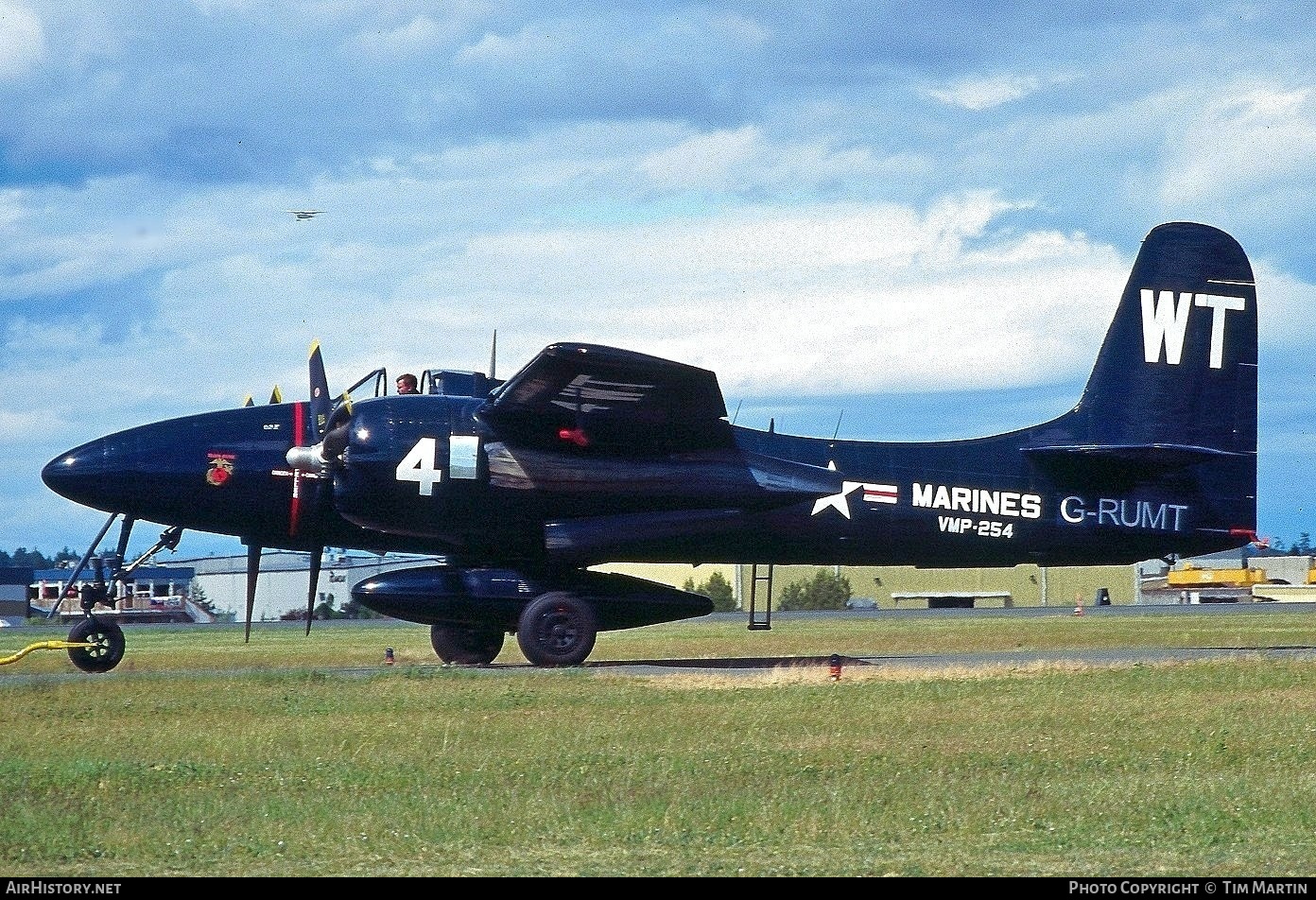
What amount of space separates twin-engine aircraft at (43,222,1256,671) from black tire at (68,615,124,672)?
1.3 inches

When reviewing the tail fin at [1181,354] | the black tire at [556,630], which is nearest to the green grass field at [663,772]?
the black tire at [556,630]

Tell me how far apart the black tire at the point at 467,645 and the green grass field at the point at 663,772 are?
7.03 feet

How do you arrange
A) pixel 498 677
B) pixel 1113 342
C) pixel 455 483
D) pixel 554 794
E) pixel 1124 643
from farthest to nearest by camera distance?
pixel 1124 643 → pixel 1113 342 → pixel 455 483 → pixel 498 677 → pixel 554 794

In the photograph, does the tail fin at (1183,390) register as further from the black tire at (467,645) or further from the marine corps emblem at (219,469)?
the marine corps emblem at (219,469)

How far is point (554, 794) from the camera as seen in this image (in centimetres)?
1199

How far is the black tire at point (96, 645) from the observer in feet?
76.0

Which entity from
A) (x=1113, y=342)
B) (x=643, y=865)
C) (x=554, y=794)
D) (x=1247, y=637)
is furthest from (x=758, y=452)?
(x=1247, y=637)

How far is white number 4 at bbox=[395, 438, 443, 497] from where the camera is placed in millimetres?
22016

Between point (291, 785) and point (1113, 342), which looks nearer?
point (291, 785)

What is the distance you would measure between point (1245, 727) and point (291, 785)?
10.0 m

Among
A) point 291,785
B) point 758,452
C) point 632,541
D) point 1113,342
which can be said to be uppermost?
point 1113,342

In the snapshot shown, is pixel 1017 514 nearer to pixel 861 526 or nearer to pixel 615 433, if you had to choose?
pixel 861 526

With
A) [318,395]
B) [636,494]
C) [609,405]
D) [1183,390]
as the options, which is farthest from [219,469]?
[1183,390]

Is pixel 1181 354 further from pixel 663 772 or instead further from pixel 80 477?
pixel 80 477
